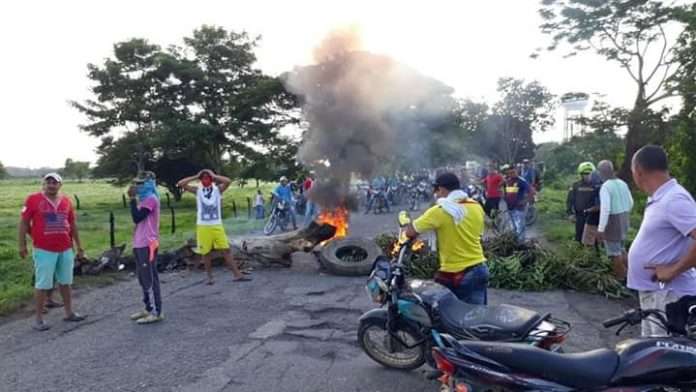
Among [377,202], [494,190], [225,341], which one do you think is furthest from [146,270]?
[377,202]

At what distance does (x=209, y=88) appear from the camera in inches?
1131

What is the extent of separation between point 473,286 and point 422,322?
651 millimetres

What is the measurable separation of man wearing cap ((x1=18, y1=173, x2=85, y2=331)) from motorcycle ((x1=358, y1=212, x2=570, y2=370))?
393cm

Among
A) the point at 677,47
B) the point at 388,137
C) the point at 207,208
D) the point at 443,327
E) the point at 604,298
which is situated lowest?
the point at 604,298

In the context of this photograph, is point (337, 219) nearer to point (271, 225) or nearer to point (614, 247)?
point (271, 225)

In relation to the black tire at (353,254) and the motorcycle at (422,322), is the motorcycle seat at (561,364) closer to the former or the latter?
the motorcycle at (422,322)

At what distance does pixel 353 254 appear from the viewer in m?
9.51

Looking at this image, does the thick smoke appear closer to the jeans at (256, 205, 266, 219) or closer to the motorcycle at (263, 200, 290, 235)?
the motorcycle at (263, 200, 290, 235)

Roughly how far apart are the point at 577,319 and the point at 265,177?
74.7 feet

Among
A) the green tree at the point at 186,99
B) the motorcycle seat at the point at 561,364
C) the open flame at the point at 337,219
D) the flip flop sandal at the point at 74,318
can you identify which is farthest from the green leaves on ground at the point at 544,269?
the green tree at the point at 186,99

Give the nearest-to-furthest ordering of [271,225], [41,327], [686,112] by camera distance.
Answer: [41,327] < [271,225] < [686,112]

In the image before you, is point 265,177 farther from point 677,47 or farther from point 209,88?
point 677,47

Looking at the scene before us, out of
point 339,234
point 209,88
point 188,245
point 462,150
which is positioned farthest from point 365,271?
point 462,150

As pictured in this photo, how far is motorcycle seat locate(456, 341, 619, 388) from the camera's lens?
2.61 metres
